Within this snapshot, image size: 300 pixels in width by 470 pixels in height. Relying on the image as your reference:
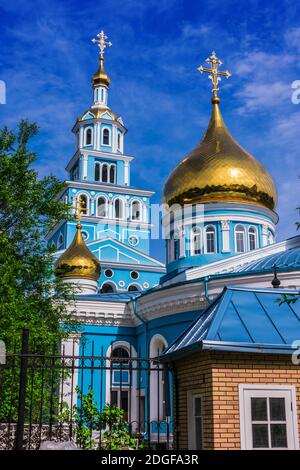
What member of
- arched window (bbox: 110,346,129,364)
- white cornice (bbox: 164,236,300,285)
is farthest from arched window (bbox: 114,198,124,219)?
arched window (bbox: 110,346,129,364)

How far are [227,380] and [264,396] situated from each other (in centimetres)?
42

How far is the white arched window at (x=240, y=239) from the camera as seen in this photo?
24.0m

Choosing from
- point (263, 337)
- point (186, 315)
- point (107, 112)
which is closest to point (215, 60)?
point (107, 112)

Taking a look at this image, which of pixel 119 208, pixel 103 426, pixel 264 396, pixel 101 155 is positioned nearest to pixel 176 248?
pixel 119 208

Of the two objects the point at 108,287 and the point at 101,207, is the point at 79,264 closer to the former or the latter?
the point at 108,287

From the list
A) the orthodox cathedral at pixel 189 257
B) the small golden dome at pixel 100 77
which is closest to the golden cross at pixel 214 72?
the orthodox cathedral at pixel 189 257

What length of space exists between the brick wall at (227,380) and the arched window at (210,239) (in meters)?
17.4

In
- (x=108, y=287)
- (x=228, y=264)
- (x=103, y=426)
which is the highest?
(x=108, y=287)

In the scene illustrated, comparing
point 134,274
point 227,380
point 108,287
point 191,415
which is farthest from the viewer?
point 134,274

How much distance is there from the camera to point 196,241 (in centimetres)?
2427

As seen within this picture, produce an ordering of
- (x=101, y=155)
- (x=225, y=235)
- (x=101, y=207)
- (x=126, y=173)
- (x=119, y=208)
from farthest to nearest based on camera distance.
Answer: (x=126, y=173) < (x=101, y=155) < (x=119, y=208) < (x=101, y=207) < (x=225, y=235)

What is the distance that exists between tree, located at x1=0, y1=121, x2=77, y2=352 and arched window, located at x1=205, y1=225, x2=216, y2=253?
11693 mm

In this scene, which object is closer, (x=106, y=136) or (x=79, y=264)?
(x=79, y=264)
